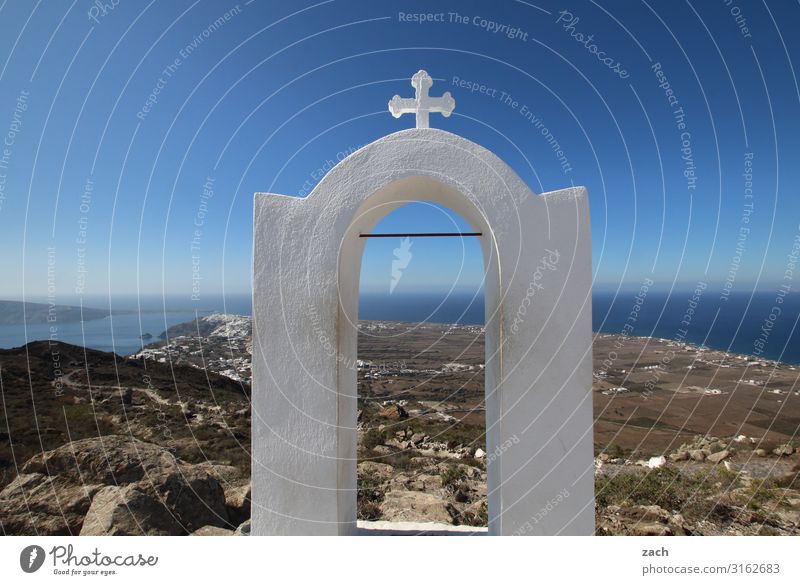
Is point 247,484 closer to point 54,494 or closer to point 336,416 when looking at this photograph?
point 54,494

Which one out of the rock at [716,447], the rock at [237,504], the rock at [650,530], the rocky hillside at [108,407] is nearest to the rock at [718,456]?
the rock at [716,447]

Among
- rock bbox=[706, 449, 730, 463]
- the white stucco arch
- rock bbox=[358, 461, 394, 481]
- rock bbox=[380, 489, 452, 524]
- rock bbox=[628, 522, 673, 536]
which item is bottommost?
rock bbox=[706, 449, 730, 463]

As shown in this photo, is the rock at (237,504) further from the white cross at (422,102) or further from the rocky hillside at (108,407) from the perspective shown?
the white cross at (422,102)

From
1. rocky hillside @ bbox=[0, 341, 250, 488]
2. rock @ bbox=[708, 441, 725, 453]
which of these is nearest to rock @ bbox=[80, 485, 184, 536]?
rocky hillside @ bbox=[0, 341, 250, 488]

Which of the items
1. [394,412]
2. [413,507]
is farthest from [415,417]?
[413,507]

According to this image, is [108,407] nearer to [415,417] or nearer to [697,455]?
[415,417]

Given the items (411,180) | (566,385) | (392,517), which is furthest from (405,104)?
(392,517)

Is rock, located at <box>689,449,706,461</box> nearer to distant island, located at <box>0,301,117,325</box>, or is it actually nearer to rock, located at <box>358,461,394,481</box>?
rock, located at <box>358,461,394,481</box>
